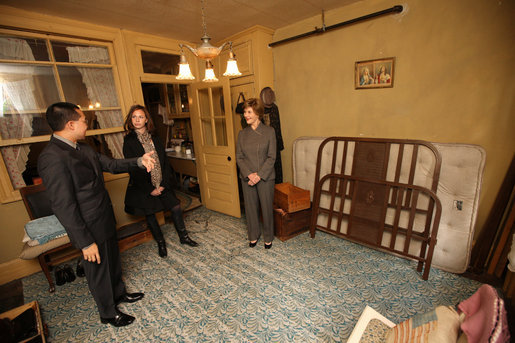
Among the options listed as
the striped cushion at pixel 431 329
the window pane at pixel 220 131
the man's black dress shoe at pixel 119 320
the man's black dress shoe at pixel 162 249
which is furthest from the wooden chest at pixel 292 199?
the man's black dress shoe at pixel 119 320

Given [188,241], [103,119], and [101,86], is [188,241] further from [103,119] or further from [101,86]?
[101,86]

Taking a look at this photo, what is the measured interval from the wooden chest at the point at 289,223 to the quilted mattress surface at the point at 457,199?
1.24 m

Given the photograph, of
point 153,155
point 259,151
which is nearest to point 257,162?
point 259,151

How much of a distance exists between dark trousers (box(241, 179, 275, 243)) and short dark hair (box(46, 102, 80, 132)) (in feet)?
5.13

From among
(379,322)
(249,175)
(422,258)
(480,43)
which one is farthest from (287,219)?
(480,43)

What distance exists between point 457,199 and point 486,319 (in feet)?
5.26

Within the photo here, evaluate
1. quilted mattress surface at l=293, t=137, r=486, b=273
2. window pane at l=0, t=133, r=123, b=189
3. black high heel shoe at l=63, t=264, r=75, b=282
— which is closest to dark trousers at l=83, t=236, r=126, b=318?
black high heel shoe at l=63, t=264, r=75, b=282

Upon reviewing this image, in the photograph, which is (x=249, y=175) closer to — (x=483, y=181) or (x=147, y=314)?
(x=147, y=314)

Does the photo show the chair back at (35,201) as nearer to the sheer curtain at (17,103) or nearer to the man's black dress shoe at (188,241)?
the sheer curtain at (17,103)

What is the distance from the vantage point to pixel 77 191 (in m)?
→ 1.47

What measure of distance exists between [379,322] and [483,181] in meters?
1.73

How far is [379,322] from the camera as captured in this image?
115cm

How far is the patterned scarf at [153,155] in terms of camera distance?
228 centimetres

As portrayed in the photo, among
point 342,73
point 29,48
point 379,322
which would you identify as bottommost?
point 379,322
